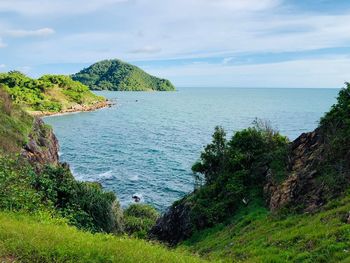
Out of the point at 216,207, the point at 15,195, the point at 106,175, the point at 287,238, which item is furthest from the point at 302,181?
the point at 106,175

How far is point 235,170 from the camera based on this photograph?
29.9 meters

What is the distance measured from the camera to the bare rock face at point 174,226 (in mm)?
28062

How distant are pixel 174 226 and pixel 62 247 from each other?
64.7ft

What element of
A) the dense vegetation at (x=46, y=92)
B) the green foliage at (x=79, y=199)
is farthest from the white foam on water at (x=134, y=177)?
the dense vegetation at (x=46, y=92)

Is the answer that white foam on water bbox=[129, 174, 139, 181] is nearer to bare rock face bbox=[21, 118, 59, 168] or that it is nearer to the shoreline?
bare rock face bbox=[21, 118, 59, 168]

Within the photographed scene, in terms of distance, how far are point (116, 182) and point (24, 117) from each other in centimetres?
1952

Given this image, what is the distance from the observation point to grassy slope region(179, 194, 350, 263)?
13.4 m

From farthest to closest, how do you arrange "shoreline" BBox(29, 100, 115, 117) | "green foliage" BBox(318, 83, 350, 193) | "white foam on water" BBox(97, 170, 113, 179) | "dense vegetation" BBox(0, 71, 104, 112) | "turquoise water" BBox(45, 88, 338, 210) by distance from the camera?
"dense vegetation" BBox(0, 71, 104, 112)
"shoreline" BBox(29, 100, 115, 117)
"white foam on water" BBox(97, 170, 113, 179)
"turquoise water" BBox(45, 88, 338, 210)
"green foliage" BBox(318, 83, 350, 193)

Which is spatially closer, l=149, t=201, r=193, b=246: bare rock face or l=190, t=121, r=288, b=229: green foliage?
l=190, t=121, r=288, b=229: green foliage

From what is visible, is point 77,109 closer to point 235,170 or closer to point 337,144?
point 235,170

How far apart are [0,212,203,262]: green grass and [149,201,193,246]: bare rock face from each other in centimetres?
1557

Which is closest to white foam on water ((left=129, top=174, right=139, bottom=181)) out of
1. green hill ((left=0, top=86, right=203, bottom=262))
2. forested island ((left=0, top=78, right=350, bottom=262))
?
forested island ((left=0, top=78, right=350, bottom=262))

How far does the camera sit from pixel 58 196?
22.8 metres

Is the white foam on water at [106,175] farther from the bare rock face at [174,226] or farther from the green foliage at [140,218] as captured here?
the bare rock face at [174,226]
